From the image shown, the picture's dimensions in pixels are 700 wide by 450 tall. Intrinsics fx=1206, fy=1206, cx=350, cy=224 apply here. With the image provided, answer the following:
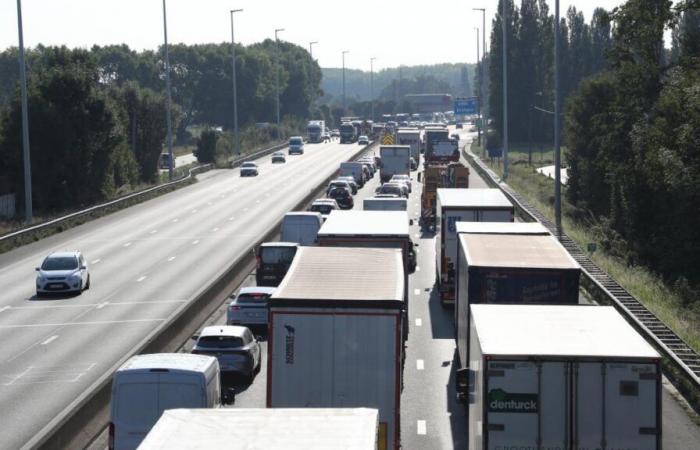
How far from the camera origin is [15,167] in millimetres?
67062

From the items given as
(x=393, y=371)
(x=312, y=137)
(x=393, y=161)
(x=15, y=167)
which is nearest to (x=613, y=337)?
(x=393, y=371)

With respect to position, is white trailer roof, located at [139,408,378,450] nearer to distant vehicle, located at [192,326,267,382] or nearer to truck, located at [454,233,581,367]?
truck, located at [454,233,581,367]

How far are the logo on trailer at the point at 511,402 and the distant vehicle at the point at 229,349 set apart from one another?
11140mm

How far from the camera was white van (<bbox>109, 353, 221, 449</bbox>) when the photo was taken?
17.5 m

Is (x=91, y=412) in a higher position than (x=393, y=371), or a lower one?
lower

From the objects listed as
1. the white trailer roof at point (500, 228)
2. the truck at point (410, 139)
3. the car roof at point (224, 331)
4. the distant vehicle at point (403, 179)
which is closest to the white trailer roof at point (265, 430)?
the car roof at point (224, 331)

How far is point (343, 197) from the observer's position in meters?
65.1

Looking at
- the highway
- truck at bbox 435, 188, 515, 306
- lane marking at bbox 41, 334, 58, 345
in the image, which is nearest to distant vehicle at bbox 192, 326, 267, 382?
the highway

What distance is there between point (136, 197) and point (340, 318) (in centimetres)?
5482

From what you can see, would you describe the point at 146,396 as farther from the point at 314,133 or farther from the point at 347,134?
the point at 347,134

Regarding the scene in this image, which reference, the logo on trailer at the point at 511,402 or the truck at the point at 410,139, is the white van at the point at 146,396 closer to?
the logo on trailer at the point at 511,402

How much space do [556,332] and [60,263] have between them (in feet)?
85.0

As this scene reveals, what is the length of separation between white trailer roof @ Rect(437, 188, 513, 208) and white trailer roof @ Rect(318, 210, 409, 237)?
2678 mm

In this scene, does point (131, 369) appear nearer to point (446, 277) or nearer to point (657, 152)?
point (446, 277)
